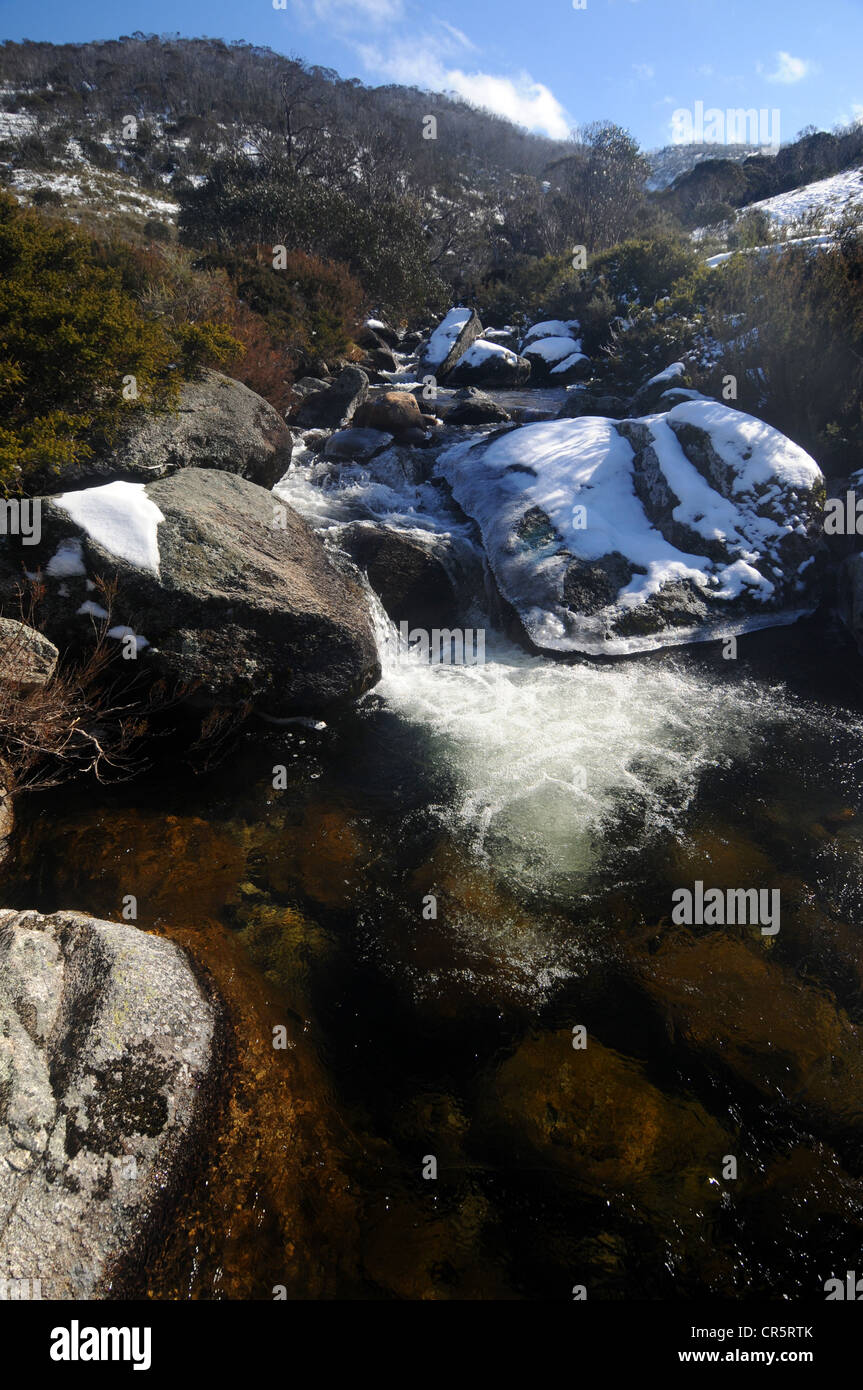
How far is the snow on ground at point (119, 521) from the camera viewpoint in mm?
6688

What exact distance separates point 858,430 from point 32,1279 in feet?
51.0

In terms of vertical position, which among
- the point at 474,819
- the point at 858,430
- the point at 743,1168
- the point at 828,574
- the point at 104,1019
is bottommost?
the point at 743,1168

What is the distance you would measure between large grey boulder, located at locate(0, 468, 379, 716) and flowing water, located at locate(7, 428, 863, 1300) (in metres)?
0.67

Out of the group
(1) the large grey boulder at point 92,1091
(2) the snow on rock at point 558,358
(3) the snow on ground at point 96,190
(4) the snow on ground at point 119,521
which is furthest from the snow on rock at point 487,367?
(3) the snow on ground at point 96,190

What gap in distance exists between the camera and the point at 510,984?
16.3ft

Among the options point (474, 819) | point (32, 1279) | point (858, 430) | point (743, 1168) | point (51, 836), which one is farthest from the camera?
point (858, 430)

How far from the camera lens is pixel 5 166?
3438cm

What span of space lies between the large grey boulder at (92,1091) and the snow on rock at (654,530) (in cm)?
671

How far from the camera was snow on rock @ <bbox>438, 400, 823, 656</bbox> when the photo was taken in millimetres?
9641

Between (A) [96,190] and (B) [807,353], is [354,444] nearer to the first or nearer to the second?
(B) [807,353]

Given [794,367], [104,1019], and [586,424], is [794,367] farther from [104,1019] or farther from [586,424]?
[104,1019]

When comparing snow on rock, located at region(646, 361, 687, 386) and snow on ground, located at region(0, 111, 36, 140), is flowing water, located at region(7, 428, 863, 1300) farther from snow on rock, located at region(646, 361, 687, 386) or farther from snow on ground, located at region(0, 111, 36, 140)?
snow on ground, located at region(0, 111, 36, 140)

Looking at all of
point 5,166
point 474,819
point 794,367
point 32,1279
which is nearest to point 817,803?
point 474,819

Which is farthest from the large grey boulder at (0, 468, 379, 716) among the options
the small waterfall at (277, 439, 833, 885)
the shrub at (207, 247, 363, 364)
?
the shrub at (207, 247, 363, 364)
